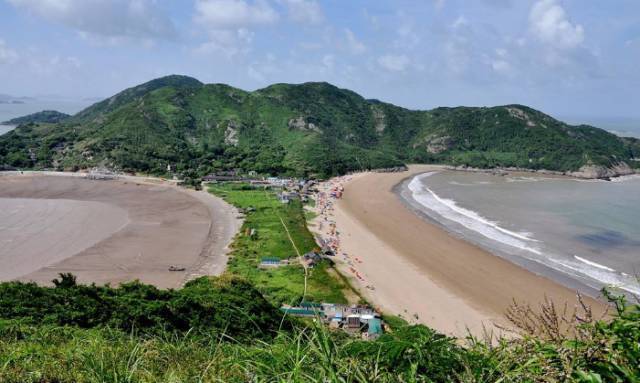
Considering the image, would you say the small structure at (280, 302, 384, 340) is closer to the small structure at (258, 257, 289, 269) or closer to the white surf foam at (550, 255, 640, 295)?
the small structure at (258, 257, 289, 269)

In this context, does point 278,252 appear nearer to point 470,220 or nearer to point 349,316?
point 349,316

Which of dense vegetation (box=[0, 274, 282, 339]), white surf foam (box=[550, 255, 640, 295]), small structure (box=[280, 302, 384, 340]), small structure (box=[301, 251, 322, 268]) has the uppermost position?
dense vegetation (box=[0, 274, 282, 339])

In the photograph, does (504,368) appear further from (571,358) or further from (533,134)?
(533,134)

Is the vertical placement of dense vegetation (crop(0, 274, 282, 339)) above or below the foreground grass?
below

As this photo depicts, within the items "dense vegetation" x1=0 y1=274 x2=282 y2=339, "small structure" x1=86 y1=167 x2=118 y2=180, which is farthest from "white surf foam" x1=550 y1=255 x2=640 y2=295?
"small structure" x1=86 y1=167 x2=118 y2=180

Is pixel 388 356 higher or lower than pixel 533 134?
lower

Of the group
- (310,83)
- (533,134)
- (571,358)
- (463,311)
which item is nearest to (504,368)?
(571,358)

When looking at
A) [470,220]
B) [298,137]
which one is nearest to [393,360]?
[470,220]
